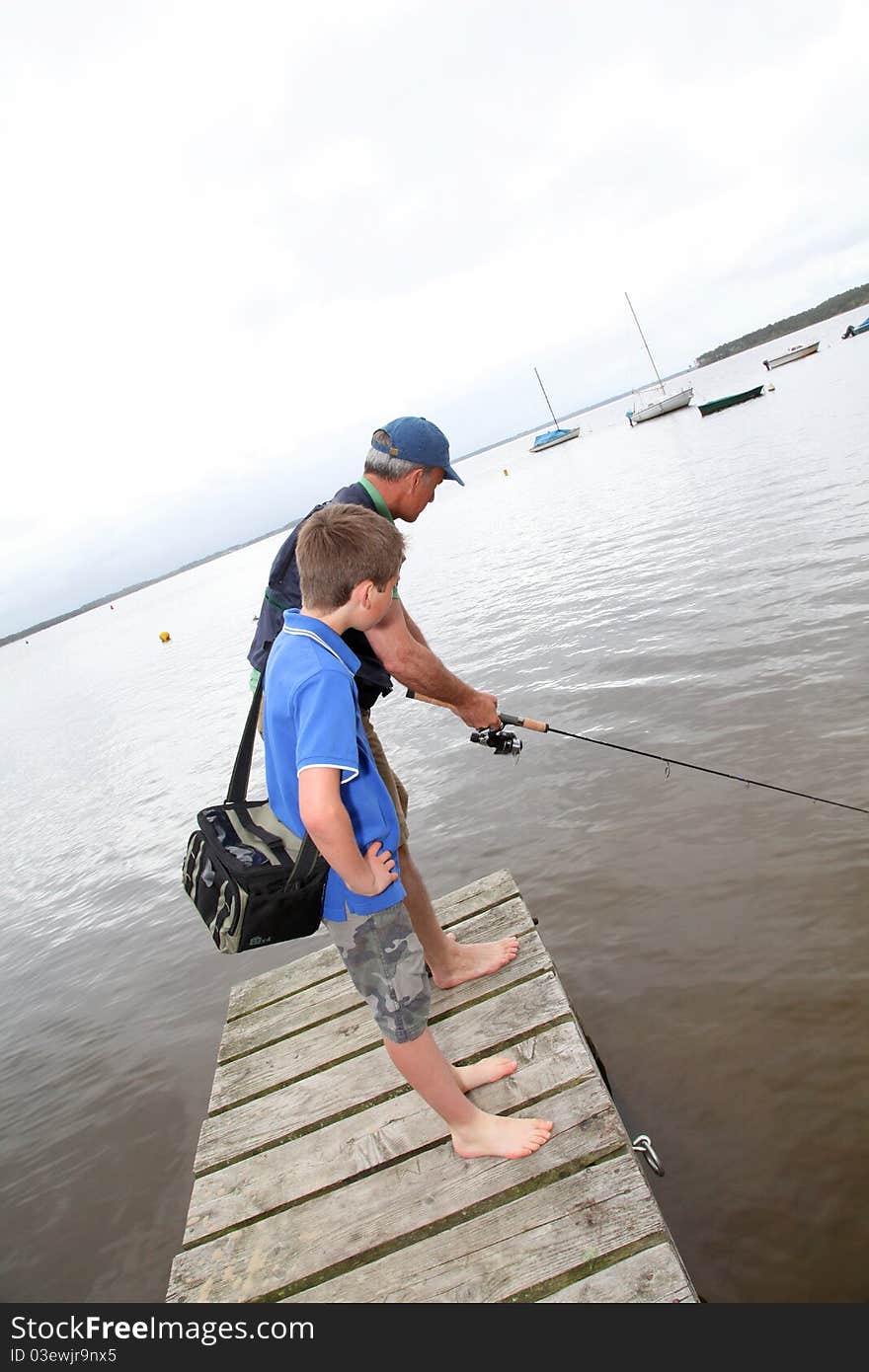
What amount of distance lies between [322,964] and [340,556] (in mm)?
2797

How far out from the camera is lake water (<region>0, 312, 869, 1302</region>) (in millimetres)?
3191

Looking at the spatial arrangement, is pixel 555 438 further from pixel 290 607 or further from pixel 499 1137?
pixel 499 1137

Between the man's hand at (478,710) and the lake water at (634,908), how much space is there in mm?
1856

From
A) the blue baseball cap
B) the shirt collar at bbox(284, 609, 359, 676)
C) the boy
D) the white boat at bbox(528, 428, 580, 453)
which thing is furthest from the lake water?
the white boat at bbox(528, 428, 580, 453)

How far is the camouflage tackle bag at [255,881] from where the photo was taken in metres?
2.29

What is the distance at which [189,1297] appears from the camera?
2.47 metres

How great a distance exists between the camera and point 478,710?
11.3 feet

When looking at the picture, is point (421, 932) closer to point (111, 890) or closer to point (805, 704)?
point (805, 704)

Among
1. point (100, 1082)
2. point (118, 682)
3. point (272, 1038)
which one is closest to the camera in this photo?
point (272, 1038)

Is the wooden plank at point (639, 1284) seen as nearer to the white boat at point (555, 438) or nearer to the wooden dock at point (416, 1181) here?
the wooden dock at point (416, 1181)

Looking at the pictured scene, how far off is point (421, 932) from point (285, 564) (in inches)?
69.4

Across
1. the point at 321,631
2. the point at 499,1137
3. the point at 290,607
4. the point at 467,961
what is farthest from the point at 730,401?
the point at 499,1137

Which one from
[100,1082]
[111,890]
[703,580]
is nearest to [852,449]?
[703,580]

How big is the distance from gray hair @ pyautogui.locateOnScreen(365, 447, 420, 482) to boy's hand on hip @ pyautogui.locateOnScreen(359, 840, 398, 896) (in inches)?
60.8
